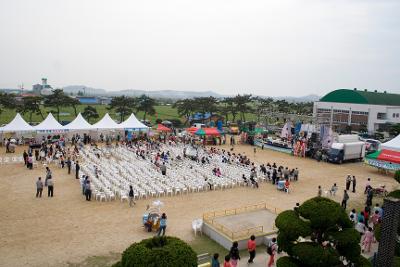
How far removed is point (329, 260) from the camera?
6961 mm

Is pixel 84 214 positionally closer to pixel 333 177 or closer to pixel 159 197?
pixel 159 197

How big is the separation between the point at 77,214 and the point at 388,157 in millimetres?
20560

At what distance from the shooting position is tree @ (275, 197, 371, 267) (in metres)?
6.97

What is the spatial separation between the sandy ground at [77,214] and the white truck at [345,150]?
5.17 metres

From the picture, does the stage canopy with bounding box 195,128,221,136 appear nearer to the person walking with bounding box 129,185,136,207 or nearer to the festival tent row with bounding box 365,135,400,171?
the festival tent row with bounding box 365,135,400,171

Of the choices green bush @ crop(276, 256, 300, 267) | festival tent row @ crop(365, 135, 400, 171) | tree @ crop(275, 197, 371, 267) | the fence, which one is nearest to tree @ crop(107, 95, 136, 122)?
festival tent row @ crop(365, 135, 400, 171)

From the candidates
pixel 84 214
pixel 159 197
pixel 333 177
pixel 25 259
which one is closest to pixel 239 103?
pixel 333 177

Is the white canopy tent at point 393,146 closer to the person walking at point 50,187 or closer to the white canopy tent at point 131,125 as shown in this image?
the white canopy tent at point 131,125

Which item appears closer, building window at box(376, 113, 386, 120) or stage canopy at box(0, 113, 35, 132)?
stage canopy at box(0, 113, 35, 132)

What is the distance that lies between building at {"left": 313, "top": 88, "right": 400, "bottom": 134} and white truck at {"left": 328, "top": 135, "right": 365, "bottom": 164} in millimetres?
16397

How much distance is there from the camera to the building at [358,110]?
1813 inches

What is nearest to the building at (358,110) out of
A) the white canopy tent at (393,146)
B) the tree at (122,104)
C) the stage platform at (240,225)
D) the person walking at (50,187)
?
the white canopy tent at (393,146)

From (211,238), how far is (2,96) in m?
41.2

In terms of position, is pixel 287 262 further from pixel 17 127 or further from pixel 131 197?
pixel 17 127
